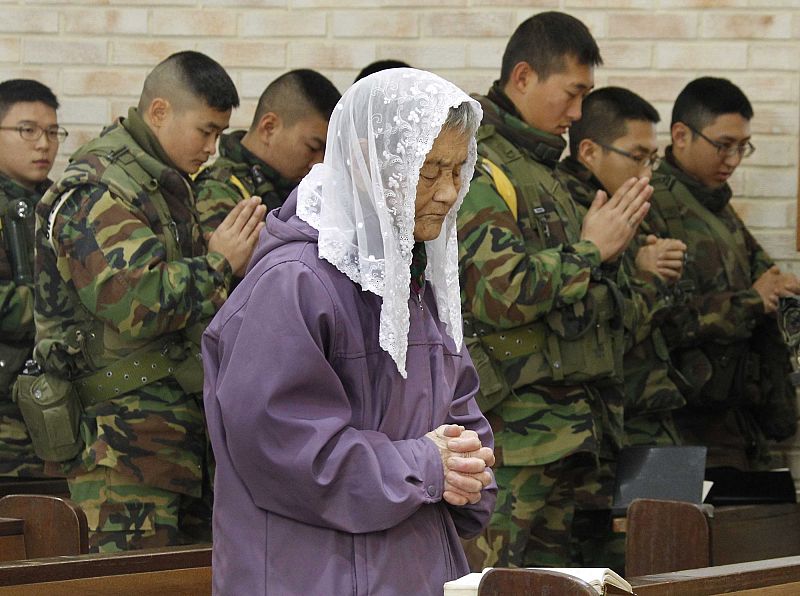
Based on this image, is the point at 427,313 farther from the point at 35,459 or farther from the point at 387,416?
the point at 35,459

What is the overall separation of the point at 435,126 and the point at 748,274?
3092mm

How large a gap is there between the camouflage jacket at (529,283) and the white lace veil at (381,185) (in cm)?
167

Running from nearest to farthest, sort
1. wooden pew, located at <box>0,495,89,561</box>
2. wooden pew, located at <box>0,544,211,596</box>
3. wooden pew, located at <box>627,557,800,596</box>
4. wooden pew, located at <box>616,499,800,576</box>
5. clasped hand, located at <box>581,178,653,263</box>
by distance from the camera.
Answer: wooden pew, located at <box>627,557,800,596</box> < wooden pew, located at <box>0,544,211,596</box> < wooden pew, located at <box>0,495,89,561</box> < wooden pew, located at <box>616,499,800,576</box> < clasped hand, located at <box>581,178,653,263</box>

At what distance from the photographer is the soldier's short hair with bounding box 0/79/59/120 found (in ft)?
16.2

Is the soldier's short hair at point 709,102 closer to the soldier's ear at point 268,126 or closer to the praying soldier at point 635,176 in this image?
the praying soldier at point 635,176

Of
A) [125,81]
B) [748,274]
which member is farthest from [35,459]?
[748,274]

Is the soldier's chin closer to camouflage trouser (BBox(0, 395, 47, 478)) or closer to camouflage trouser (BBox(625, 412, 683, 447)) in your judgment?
camouflage trouser (BBox(0, 395, 47, 478))

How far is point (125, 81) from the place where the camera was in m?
5.30

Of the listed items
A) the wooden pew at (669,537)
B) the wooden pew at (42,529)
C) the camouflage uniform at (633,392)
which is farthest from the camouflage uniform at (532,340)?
the wooden pew at (42,529)

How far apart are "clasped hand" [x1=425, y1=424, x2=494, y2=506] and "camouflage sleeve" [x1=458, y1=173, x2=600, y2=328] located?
1.68 meters

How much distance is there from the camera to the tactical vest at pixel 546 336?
4133mm

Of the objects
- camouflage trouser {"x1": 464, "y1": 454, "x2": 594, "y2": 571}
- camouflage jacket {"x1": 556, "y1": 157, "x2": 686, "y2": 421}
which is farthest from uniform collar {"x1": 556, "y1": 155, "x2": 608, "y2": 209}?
camouflage trouser {"x1": 464, "y1": 454, "x2": 594, "y2": 571}

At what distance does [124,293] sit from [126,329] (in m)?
0.10

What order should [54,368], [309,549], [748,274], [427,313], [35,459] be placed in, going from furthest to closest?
[748,274] < [35,459] < [54,368] < [427,313] < [309,549]
